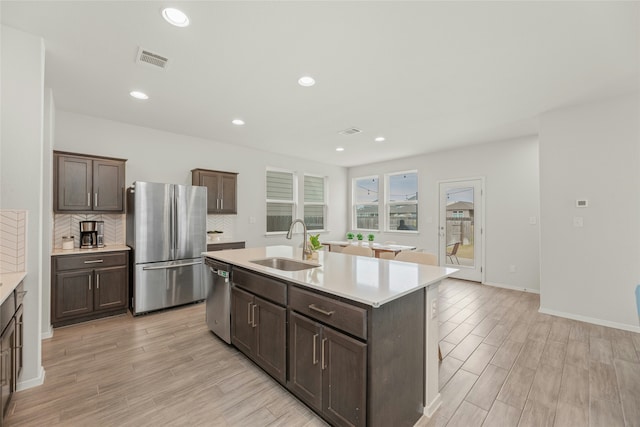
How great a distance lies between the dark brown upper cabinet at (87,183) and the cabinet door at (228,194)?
1422mm

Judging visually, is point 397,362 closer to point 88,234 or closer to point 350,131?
point 350,131

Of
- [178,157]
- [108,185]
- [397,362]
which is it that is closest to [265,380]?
[397,362]

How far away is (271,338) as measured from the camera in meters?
2.10

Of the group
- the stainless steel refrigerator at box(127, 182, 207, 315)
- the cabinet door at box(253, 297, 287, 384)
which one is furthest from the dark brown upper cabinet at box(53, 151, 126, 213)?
the cabinet door at box(253, 297, 287, 384)

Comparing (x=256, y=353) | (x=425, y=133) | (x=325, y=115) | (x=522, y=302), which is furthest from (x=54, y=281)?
(x=522, y=302)

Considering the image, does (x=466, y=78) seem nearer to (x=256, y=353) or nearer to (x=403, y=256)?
(x=403, y=256)

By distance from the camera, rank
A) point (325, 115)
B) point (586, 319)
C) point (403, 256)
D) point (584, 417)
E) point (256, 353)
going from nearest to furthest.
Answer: point (584, 417) → point (256, 353) → point (403, 256) → point (586, 319) → point (325, 115)

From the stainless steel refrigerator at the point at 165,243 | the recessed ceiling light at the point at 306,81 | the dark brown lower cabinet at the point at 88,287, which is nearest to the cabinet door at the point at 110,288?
the dark brown lower cabinet at the point at 88,287

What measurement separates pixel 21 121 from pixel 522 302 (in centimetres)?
609

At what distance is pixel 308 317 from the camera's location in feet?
5.82

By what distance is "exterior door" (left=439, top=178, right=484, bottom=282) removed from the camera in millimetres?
5324

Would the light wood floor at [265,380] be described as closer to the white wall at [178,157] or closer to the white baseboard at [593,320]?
the white baseboard at [593,320]

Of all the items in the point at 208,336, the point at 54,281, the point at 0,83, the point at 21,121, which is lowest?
the point at 208,336

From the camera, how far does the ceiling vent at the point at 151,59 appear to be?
2.33 meters
